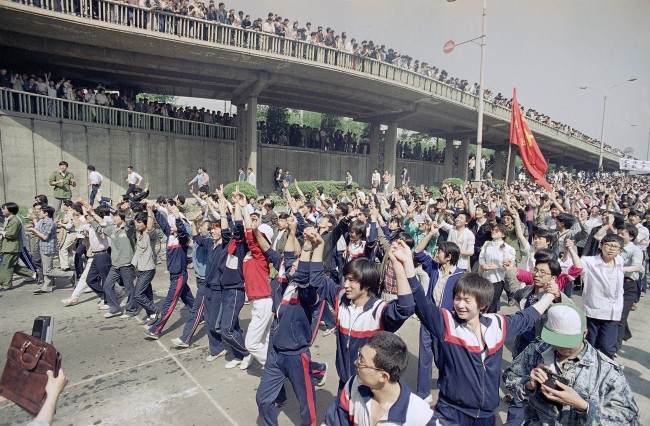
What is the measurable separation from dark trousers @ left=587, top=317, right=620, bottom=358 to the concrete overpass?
15245 millimetres

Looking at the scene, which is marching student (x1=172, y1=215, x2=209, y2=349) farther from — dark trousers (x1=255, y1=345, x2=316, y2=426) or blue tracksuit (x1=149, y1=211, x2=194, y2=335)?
dark trousers (x1=255, y1=345, x2=316, y2=426)

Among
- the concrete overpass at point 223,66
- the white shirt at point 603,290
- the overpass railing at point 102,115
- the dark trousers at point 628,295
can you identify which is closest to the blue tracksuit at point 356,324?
the white shirt at point 603,290

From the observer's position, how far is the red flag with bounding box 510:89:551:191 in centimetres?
Result: 1025

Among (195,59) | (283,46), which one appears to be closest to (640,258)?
(283,46)

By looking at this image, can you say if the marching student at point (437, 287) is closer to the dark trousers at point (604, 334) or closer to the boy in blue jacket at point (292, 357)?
the boy in blue jacket at point (292, 357)

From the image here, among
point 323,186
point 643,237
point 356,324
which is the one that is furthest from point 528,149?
point 323,186

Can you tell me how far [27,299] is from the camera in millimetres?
7305

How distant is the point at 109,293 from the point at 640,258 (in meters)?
7.56

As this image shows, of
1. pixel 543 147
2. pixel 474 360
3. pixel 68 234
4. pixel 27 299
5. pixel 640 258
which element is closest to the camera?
pixel 474 360

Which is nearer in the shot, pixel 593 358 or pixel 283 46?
pixel 593 358

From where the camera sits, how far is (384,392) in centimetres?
199

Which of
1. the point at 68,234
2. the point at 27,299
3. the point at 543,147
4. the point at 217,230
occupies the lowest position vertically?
the point at 27,299

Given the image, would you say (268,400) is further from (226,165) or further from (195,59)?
(226,165)

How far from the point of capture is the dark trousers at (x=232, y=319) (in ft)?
15.7
